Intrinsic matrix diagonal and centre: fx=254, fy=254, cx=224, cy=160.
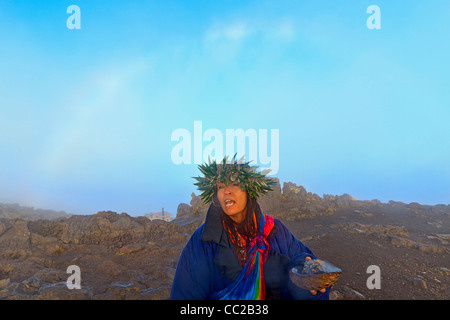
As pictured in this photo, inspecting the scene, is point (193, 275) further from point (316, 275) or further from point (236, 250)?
point (316, 275)

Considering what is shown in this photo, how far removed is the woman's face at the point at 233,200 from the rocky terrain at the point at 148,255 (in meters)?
3.66

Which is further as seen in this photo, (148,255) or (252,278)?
(148,255)

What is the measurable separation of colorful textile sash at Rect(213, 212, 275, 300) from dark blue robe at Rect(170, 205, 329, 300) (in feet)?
0.37

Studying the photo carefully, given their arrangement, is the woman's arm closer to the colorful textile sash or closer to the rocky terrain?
the colorful textile sash

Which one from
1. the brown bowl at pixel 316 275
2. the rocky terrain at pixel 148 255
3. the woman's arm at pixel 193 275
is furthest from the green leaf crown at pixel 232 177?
the rocky terrain at pixel 148 255

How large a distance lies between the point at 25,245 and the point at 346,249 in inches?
513

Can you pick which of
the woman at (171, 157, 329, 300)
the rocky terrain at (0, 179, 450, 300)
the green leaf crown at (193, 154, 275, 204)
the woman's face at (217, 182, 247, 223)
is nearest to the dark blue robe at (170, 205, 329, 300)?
the woman at (171, 157, 329, 300)

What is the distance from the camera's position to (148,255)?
10.1 metres

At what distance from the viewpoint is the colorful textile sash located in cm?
357

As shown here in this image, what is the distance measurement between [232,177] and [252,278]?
4.95ft

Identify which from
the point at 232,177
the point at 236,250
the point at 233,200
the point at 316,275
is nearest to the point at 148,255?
the point at 236,250

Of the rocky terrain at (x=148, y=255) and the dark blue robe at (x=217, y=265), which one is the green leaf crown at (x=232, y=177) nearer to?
the dark blue robe at (x=217, y=265)
